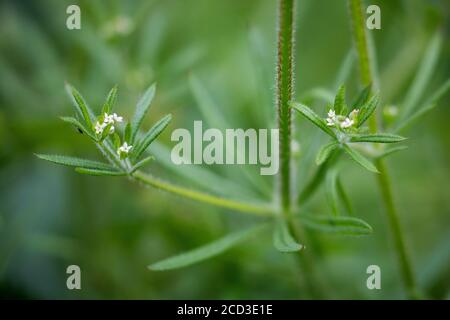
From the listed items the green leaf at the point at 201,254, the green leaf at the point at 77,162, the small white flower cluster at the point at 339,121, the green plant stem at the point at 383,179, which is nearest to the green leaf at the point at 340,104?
the small white flower cluster at the point at 339,121

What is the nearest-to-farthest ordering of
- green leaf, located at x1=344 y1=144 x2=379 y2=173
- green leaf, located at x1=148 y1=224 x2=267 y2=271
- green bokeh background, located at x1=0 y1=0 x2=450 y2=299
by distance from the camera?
green leaf, located at x1=344 y1=144 x2=379 y2=173, green leaf, located at x1=148 y1=224 x2=267 y2=271, green bokeh background, located at x1=0 y1=0 x2=450 y2=299

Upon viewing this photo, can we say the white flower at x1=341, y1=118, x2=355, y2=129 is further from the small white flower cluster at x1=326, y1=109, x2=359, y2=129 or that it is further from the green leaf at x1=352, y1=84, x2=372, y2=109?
the green leaf at x1=352, y1=84, x2=372, y2=109

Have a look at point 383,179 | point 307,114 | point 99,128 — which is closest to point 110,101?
point 99,128

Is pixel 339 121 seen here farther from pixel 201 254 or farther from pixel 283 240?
pixel 201 254

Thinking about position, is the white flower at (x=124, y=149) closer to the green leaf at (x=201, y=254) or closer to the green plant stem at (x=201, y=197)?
the green plant stem at (x=201, y=197)

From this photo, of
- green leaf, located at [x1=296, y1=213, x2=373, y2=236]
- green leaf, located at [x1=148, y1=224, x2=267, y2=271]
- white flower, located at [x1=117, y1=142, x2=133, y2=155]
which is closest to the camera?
white flower, located at [x1=117, y1=142, x2=133, y2=155]

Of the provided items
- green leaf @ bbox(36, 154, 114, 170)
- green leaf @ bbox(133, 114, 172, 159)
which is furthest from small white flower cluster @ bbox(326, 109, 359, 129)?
green leaf @ bbox(36, 154, 114, 170)

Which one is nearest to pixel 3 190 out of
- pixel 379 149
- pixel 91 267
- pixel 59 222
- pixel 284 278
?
pixel 59 222
